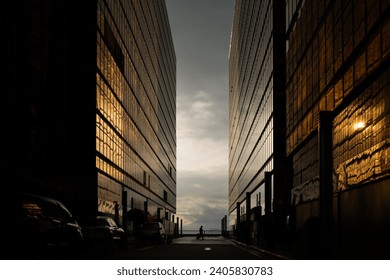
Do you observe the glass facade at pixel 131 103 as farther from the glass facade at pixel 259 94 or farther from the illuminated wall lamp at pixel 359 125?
the illuminated wall lamp at pixel 359 125

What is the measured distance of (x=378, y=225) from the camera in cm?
2323

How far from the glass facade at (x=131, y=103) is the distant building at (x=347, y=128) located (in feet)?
58.0

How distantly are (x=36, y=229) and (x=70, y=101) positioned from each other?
34.1 meters

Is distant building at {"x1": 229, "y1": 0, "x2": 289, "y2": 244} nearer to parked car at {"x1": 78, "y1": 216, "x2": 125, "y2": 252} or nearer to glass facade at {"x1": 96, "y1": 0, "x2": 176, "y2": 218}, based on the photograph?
glass facade at {"x1": 96, "y1": 0, "x2": 176, "y2": 218}

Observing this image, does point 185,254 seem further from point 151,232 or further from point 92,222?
point 151,232

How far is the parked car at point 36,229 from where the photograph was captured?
12.7 metres

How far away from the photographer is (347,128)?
29.1m

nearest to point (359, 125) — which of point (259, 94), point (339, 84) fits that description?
point (339, 84)

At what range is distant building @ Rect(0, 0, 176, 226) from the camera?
123 ft

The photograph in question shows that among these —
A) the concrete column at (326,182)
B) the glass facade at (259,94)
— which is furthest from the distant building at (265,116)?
the concrete column at (326,182)

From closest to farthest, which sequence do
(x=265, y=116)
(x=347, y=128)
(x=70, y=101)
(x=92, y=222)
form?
1. (x=92, y=222)
2. (x=347, y=128)
3. (x=70, y=101)
4. (x=265, y=116)

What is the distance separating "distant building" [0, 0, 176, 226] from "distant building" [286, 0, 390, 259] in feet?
54.2

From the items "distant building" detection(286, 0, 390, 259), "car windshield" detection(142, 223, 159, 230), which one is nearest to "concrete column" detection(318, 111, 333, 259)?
"distant building" detection(286, 0, 390, 259)
